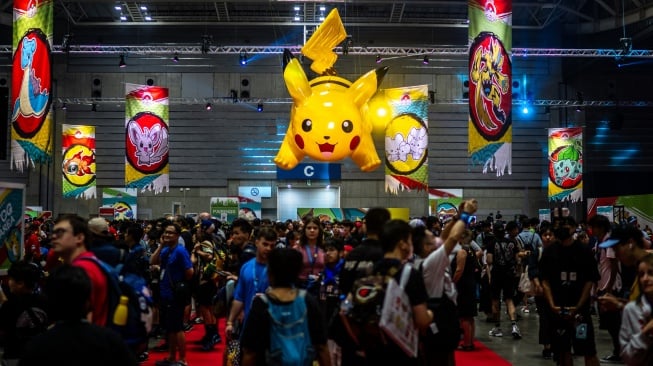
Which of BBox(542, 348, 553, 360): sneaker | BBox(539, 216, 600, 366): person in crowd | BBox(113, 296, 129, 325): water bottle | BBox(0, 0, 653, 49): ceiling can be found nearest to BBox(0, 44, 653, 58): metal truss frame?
BBox(0, 0, 653, 49): ceiling

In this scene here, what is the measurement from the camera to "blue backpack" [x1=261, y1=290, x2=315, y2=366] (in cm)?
371

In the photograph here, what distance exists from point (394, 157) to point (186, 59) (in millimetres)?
18018

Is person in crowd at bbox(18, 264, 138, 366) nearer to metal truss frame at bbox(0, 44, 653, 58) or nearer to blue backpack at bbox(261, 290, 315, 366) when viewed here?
blue backpack at bbox(261, 290, 315, 366)

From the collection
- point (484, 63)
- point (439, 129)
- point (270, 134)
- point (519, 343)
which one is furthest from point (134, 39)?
point (519, 343)

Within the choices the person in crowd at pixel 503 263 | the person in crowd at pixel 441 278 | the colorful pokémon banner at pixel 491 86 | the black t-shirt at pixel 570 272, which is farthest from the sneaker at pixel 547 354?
the person in crowd at pixel 441 278

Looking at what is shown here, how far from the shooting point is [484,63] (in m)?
11.5

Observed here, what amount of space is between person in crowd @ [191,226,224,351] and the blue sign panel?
20012mm

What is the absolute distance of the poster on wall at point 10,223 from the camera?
6.49m

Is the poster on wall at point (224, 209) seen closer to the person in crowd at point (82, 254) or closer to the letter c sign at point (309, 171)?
the letter c sign at point (309, 171)

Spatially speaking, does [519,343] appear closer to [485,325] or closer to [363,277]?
[485,325]

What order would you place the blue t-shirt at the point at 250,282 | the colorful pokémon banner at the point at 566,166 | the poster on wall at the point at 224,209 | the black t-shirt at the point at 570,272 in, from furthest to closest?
1. the poster on wall at the point at 224,209
2. the colorful pokémon banner at the point at 566,166
3. the black t-shirt at the point at 570,272
4. the blue t-shirt at the point at 250,282

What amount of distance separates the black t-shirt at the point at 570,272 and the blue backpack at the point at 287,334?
326 centimetres

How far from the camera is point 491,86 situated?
11445 mm

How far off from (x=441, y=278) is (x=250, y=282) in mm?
1422
